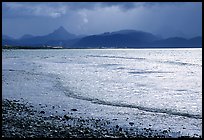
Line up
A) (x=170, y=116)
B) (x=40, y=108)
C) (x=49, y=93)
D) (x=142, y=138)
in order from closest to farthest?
(x=142, y=138)
(x=170, y=116)
(x=40, y=108)
(x=49, y=93)

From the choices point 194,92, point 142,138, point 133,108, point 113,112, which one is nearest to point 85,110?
point 113,112

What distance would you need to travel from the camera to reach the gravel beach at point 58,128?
48.1 feet

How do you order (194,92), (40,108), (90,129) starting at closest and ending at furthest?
(90,129) → (40,108) → (194,92)

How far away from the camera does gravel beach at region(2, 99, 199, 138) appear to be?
14656mm

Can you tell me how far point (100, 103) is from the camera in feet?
85.9

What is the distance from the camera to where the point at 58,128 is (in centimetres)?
1595

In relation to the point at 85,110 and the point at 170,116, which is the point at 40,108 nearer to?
the point at 85,110

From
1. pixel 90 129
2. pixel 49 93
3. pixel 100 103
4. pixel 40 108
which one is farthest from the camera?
pixel 49 93

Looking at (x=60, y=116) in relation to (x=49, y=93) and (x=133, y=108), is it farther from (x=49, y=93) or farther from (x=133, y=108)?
(x=49, y=93)

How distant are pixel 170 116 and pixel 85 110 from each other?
5942 millimetres

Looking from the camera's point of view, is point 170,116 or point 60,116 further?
point 170,116

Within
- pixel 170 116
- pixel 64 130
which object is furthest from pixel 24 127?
pixel 170 116

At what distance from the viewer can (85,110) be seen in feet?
74.7

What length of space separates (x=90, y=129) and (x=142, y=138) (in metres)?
2.80
